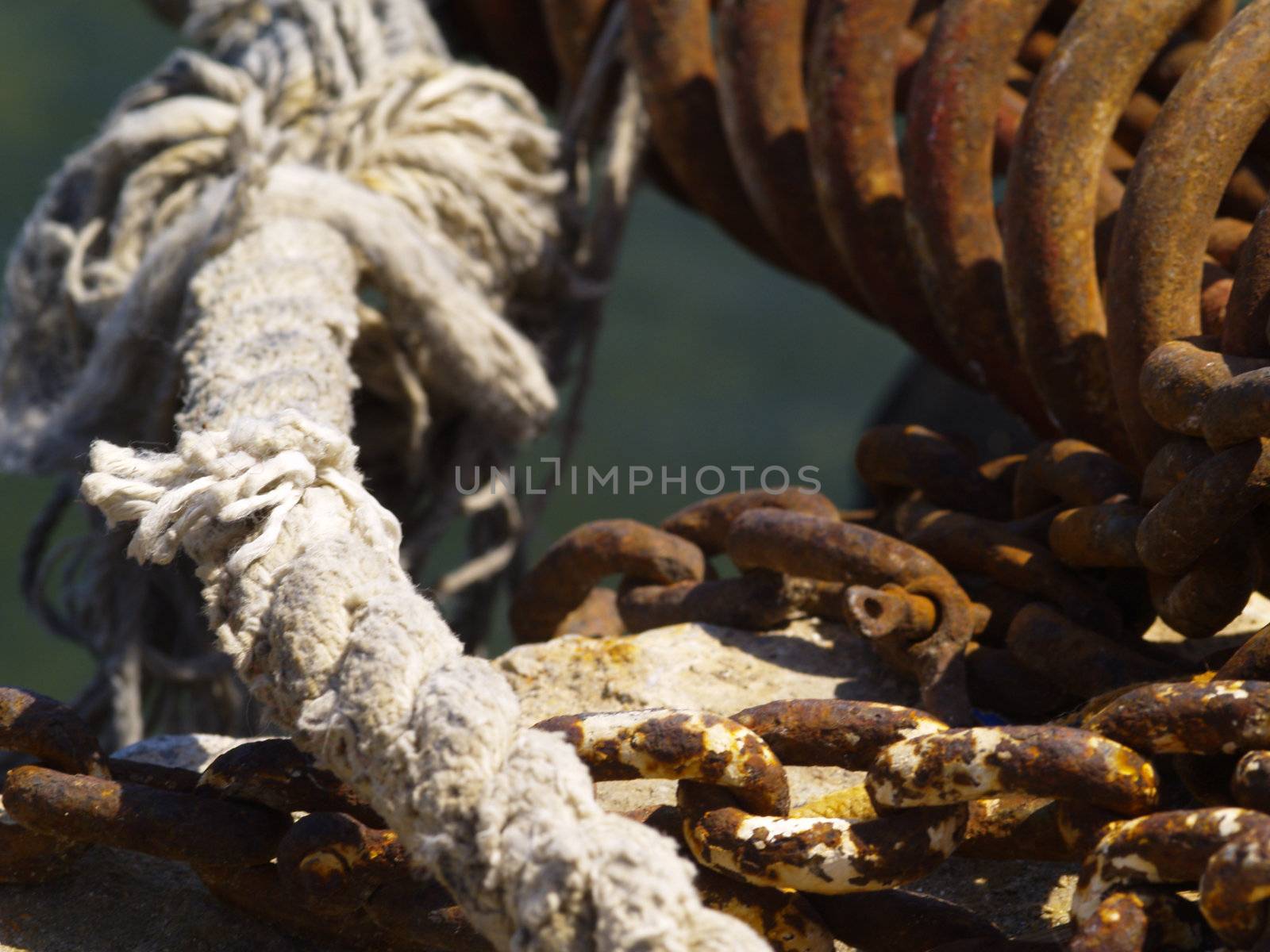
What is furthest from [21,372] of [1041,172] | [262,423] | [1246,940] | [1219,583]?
[1246,940]

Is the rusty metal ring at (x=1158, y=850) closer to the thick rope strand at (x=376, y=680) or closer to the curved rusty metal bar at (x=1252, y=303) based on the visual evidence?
the thick rope strand at (x=376, y=680)

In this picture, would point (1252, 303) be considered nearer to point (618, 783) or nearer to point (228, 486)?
point (618, 783)

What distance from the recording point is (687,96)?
1.56 meters

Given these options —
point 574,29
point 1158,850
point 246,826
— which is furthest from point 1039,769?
point 574,29

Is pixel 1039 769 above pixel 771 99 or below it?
below

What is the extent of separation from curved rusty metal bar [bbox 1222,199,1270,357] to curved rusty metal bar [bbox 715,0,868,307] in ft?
1.94

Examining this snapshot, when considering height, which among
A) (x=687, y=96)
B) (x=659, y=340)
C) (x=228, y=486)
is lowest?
(x=659, y=340)

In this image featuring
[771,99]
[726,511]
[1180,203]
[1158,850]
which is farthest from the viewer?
[771,99]

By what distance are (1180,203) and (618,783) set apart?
1.85ft

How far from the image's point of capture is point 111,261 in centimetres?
157

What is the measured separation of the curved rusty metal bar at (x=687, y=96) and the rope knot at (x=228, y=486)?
772mm

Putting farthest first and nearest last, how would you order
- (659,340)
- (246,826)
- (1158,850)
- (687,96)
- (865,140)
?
(659,340)
(687,96)
(865,140)
(246,826)
(1158,850)

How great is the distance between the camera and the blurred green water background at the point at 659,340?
388 cm

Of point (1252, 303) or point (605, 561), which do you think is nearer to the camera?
point (1252, 303)
